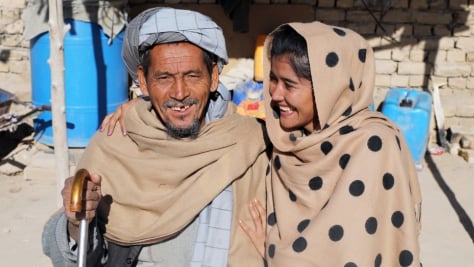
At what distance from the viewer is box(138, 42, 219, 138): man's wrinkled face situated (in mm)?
2164

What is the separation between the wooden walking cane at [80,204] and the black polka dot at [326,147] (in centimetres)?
73

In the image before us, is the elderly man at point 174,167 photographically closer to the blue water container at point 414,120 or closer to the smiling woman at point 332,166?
→ the smiling woman at point 332,166

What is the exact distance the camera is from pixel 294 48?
2.10 meters

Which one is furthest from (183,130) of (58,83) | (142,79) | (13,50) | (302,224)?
(13,50)

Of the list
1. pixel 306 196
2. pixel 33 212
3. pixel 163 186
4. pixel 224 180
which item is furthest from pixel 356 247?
pixel 33 212

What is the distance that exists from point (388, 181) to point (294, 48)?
0.52m

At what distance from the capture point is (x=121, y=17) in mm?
6094

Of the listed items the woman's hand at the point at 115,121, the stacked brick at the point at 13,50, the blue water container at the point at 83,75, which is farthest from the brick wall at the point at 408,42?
the woman's hand at the point at 115,121

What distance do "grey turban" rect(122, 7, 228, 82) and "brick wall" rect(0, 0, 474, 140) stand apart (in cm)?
504

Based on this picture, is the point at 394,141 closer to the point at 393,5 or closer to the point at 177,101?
the point at 177,101

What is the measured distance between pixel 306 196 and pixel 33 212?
147 inches

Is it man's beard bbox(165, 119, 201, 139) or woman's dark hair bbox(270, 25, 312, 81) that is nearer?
woman's dark hair bbox(270, 25, 312, 81)

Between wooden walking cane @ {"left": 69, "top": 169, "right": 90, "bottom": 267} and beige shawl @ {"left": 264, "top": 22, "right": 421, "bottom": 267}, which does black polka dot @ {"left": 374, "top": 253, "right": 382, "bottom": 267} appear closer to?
beige shawl @ {"left": 264, "top": 22, "right": 421, "bottom": 267}

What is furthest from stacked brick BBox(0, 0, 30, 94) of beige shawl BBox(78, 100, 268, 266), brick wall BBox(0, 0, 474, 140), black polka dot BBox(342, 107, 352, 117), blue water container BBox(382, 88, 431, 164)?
black polka dot BBox(342, 107, 352, 117)
